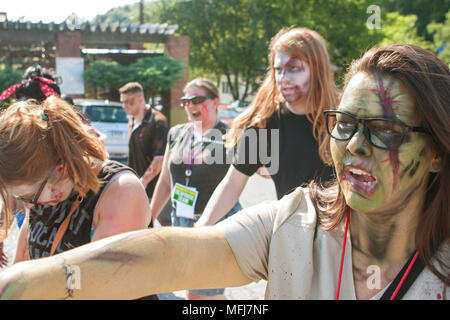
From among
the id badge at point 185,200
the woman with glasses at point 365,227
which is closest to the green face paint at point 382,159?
the woman with glasses at point 365,227

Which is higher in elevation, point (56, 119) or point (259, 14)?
point (259, 14)

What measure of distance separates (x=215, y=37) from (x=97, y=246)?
3340cm

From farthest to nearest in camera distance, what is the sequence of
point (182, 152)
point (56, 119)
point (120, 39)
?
point (120, 39)
point (182, 152)
point (56, 119)

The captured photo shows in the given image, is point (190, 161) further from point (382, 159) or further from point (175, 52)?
point (175, 52)

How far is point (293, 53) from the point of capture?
283 centimetres

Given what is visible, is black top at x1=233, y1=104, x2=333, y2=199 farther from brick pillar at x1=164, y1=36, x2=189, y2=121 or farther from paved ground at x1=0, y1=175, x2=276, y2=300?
brick pillar at x1=164, y1=36, x2=189, y2=121

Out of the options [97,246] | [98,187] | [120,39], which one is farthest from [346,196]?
[120,39]

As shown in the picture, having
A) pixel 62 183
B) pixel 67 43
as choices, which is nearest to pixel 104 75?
pixel 67 43

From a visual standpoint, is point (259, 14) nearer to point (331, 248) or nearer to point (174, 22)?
point (174, 22)

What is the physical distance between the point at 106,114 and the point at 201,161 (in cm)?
943

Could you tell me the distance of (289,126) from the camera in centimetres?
276

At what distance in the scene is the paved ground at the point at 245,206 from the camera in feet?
14.1

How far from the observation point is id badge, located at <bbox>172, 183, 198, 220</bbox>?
3629 millimetres

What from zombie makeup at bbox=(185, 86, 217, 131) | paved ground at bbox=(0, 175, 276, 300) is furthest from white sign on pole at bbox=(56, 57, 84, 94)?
zombie makeup at bbox=(185, 86, 217, 131)
